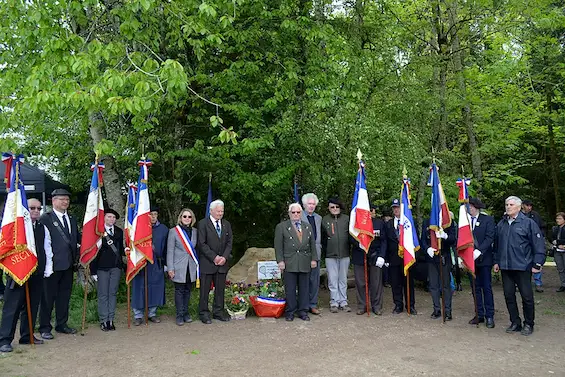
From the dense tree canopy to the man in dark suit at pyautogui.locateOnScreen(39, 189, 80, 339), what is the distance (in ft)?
3.63

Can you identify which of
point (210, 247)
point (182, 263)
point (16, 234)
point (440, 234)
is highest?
point (16, 234)

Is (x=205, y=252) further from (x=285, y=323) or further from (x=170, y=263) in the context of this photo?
(x=285, y=323)

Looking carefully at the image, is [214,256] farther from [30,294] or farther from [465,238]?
[465,238]

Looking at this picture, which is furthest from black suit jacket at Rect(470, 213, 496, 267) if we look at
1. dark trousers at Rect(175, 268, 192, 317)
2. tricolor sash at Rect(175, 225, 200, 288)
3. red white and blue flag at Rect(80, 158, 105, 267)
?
red white and blue flag at Rect(80, 158, 105, 267)

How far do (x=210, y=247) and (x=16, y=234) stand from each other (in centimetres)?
269

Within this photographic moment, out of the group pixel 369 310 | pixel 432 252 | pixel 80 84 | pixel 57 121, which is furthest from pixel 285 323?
pixel 57 121

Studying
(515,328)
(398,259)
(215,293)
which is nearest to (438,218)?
(398,259)

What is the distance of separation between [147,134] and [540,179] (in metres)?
16.0

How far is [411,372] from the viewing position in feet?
17.3

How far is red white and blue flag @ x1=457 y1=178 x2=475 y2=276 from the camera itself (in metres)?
7.23

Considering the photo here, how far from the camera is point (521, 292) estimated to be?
674 centimetres

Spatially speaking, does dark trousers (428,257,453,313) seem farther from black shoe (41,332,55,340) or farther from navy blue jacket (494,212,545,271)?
black shoe (41,332,55,340)

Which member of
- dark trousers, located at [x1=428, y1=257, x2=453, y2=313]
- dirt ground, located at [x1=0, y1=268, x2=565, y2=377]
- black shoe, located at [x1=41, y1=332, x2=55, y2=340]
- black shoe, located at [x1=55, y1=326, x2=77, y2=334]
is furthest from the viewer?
dark trousers, located at [x1=428, y1=257, x2=453, y2=313]

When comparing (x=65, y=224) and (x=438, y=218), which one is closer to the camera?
(x=65, y=224)
